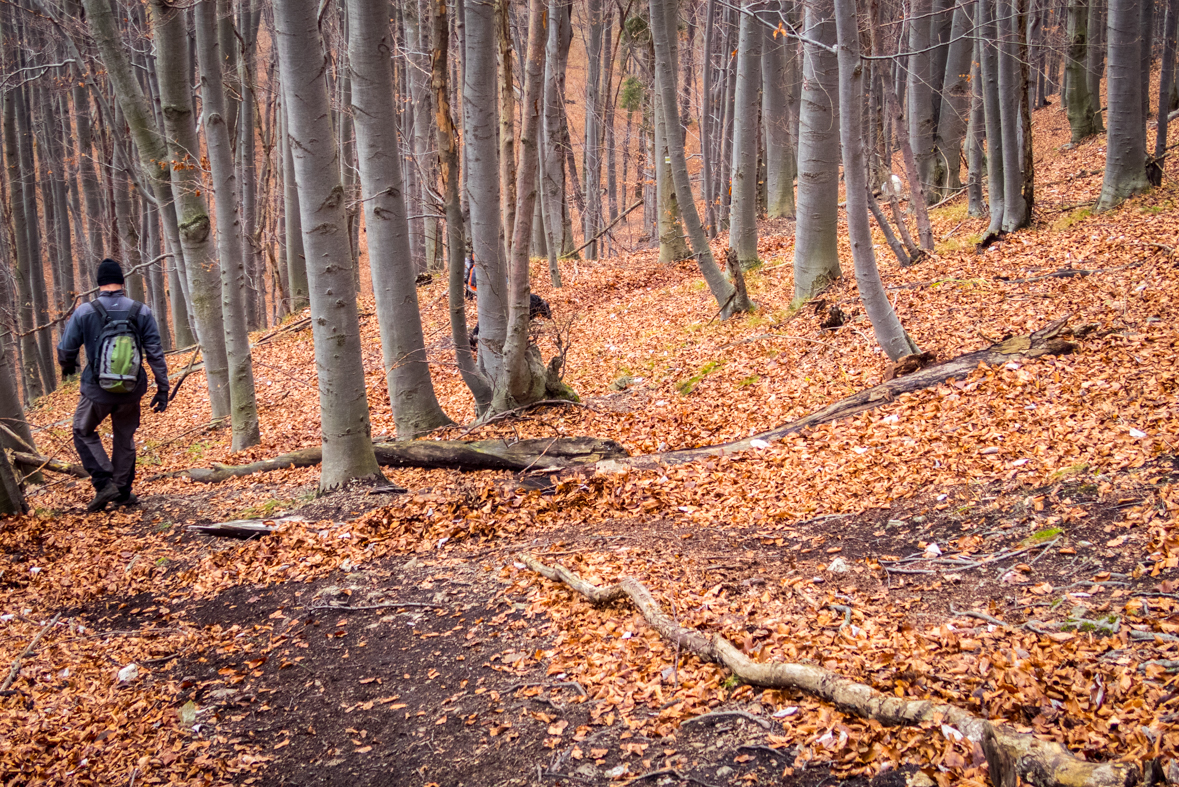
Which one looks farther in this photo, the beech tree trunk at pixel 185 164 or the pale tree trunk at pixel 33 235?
the pale tree trunk at pixel 33 235

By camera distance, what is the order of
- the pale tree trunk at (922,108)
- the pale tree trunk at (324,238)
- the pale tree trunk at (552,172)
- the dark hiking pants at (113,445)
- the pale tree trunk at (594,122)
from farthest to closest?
1. the pale tree trunk at (594,122)
2. the pale tree trunk at (552,172)
3. the pale tree trunk at (922,108)
4. the dark hiking pants at (113,445)
5. the pale tree trunk at (324,238)

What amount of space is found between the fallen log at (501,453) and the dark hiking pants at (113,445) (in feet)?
6.87

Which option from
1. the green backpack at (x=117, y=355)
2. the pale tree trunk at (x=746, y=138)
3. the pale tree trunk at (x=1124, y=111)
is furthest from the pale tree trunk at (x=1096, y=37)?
the green backpack at (x=117, y=355)

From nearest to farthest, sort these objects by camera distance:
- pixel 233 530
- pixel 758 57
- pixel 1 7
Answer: pixel 233 530
pixel 758 57
pixel 1 7

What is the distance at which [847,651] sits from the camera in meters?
3.00

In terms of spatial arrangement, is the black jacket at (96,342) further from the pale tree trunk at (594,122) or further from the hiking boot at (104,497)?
the pale tree trunk at (594,122)

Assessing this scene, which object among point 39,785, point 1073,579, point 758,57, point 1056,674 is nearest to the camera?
point 1056,674

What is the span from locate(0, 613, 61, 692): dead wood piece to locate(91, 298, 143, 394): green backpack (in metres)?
2.44

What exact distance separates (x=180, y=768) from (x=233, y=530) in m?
2.83

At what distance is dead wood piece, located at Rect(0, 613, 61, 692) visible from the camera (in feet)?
11.6

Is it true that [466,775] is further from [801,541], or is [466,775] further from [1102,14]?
[1102,14]

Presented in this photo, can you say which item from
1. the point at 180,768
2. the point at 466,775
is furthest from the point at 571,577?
the point at 180,768

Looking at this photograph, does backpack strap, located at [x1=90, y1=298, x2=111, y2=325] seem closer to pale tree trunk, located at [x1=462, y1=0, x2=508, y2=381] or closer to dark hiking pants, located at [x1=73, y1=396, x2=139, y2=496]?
dark hiking pants, located at [x1=73, y1=396, x2=139, y2=496]

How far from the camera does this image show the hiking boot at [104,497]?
6488mm
